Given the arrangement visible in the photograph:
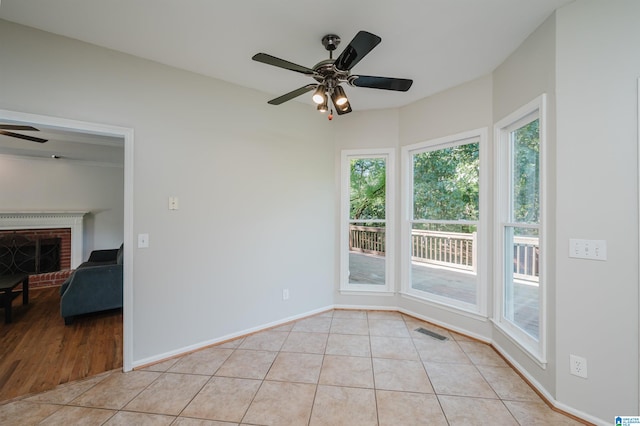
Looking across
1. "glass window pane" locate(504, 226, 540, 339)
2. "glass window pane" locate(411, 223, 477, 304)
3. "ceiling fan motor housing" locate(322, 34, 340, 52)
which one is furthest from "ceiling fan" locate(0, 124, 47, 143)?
"glass window pane" locate(504, 226, 540, 339)

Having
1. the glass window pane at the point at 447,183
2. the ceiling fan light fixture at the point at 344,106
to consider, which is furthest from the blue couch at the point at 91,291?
the glass window pane at the point at 447,183

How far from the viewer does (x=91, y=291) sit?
3.29m

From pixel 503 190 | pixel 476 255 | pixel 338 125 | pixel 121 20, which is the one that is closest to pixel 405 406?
pixel 476 255

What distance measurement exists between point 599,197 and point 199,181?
3137 mm

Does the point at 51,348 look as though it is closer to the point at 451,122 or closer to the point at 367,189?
the point at 367,189

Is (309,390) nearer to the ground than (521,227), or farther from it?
nearer to the ground

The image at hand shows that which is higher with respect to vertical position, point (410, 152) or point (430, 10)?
point (430, 10)

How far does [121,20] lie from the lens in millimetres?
1953

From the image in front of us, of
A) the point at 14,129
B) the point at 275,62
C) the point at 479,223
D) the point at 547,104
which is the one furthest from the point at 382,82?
the point at 14,129

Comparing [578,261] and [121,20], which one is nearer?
[578,261]

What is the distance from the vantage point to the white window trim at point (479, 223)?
9.27 feet

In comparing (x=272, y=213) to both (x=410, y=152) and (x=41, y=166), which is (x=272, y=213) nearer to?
(x=410, y=152)

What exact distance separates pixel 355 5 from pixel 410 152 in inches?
79.9

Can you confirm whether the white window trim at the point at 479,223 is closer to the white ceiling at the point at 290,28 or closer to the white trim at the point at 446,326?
the white trim at the point at 446,326
